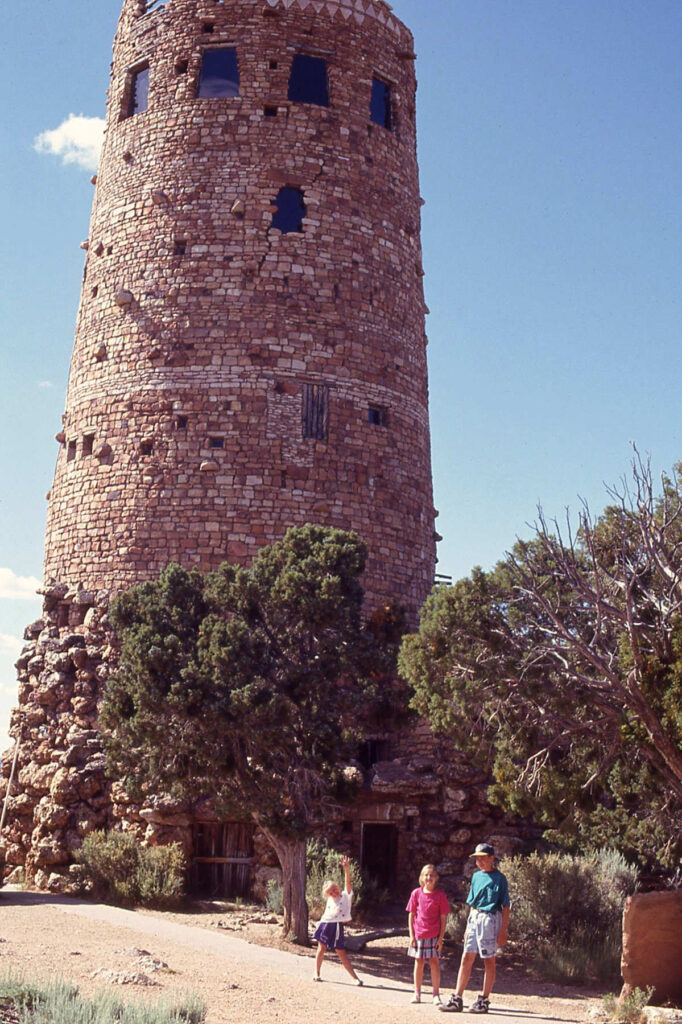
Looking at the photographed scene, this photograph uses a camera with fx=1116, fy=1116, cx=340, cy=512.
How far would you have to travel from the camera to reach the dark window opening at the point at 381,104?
2555cm

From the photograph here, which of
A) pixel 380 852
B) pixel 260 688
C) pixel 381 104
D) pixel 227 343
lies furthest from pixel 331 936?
pixel 381 104

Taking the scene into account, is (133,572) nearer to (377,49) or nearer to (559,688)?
(559,688)

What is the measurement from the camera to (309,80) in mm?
24609

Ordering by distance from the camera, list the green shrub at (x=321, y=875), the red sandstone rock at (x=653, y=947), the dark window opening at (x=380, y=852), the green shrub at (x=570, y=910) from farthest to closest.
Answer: the dark window opening at (x=380, y=852)
the green shrub at (x=321, y=875)
the green shrub at (x=570, y=910)
the red sandstone rock at (x=653, y=947)

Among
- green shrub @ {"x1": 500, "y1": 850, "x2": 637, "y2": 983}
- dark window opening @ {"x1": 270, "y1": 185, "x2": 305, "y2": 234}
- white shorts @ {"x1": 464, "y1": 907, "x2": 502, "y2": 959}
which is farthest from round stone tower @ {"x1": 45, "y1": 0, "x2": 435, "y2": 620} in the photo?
white shorts @ {"x1": 464, "y1": 907, "x2": 502, "y2": 959}

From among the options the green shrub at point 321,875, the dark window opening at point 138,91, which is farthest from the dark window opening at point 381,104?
the green shrub at point 321,875

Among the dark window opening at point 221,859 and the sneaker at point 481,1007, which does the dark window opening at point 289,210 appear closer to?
the dark window opening at point 221,859

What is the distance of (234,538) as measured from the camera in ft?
71.9

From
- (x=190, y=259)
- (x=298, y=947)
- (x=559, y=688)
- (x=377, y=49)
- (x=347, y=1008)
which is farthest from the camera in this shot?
Result: (x=377, y=49)

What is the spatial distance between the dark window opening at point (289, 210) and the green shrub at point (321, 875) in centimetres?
1258

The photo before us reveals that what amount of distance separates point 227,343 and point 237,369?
601 mm

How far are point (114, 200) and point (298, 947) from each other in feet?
54.2

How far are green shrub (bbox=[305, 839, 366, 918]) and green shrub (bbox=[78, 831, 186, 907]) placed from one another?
7.24 feet

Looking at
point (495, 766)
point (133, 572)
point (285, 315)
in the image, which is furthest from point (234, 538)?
point (495, 766)
